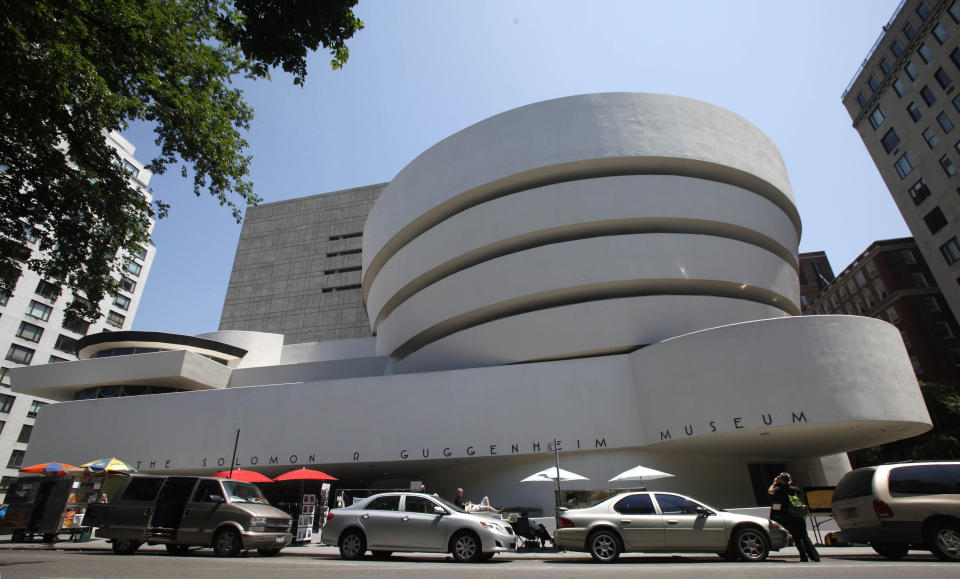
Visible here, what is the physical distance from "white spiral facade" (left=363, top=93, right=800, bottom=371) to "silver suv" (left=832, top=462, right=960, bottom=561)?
39.2 feet

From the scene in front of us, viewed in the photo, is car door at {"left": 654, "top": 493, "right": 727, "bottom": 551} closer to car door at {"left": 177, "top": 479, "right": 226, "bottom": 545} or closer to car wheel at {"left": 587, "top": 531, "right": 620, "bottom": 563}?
car wheel at {"left": 587, "top": 531, "right": 620, "bottom": 563}

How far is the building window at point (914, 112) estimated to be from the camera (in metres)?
35.2

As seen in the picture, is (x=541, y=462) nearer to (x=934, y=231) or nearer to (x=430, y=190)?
(x=430, y=190)

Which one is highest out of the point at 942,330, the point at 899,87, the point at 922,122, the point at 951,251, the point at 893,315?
the point at 899,87

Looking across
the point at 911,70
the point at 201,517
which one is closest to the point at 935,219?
the point at 911,70

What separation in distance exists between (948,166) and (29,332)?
2974 inches

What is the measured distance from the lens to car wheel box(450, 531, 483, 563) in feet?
29.1

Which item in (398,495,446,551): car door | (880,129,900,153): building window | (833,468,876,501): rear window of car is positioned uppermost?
(880,129,900,153): building window

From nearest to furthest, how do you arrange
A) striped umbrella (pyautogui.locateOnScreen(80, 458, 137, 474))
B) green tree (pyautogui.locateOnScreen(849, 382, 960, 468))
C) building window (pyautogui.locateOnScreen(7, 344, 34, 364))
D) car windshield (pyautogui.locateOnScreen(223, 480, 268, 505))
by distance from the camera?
car windshield (pyautogui.locateOnScreen(223, 480, 268, 505)), striped umbrella (pyautogui.locateOnScreen(80, 458, 137, 474)), green tree (pyautogui.locateOnScreen(849, 382, 960, 468)), building window (pyautogui.locateOnScreen(7, 344, 34, 364))

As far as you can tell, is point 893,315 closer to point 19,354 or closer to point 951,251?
point 951,251

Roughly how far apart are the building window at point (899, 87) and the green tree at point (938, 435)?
21.5 meters

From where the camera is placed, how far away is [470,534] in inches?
354

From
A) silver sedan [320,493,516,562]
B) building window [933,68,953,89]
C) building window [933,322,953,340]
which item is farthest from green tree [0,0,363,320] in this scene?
building window [933,322,953,340]

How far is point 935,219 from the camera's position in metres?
34.2
